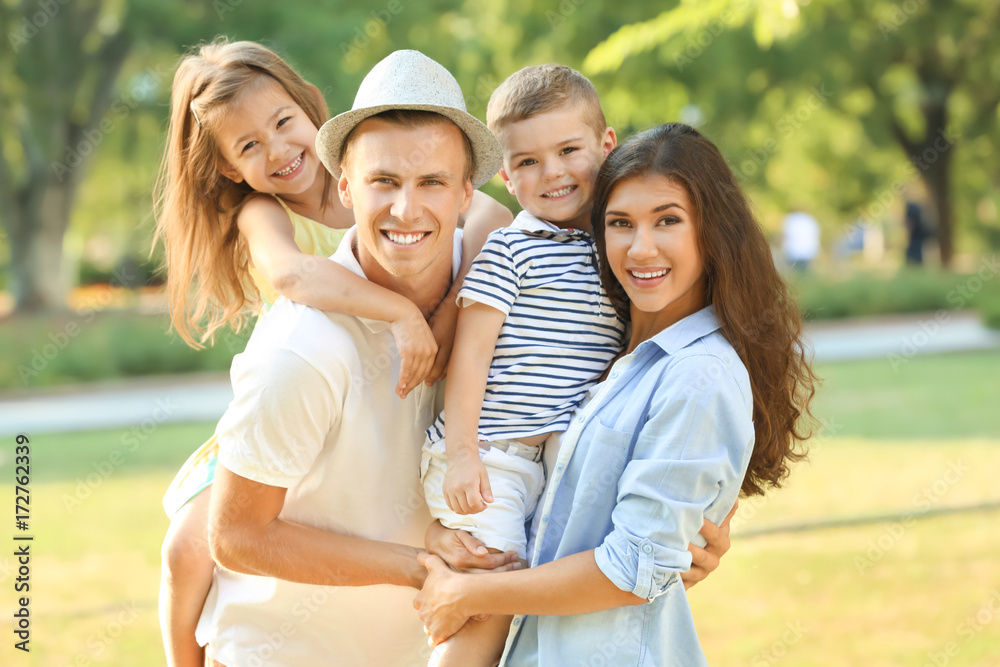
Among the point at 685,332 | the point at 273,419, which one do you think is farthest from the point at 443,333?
the point at 685,332

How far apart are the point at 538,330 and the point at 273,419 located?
2.26 feet

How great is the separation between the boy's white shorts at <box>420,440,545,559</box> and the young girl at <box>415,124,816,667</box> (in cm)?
7

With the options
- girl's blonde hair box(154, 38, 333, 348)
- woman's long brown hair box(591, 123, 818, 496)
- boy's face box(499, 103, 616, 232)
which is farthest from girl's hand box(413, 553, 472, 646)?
Answer: girl's blonde hair box(154, 38, 333, 348)

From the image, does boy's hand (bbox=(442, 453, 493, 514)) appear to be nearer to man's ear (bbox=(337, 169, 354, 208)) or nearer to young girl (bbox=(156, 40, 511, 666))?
young girl (bbox=(156, 40, 511, 666))

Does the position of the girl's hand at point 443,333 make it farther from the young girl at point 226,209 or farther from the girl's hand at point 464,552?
the girl's hand at point 464,552

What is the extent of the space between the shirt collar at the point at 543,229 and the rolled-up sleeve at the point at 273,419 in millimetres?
677

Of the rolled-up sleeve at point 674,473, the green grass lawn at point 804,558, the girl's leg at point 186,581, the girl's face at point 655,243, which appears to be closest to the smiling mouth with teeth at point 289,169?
the girl's leg at point 186,581

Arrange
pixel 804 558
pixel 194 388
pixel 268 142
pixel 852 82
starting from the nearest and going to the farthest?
pixel 268 142 < pixel 804 558 < pixel 194 388 < pixel 852 82

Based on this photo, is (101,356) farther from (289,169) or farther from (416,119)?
(416,119)

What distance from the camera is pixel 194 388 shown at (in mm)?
13016

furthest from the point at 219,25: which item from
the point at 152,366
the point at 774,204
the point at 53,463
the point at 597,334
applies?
the point at 774,204

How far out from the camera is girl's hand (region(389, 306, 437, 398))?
2297 millimetres

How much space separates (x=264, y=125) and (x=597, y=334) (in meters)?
1.22

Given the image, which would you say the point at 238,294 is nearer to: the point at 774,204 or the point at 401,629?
the point at 401,629
